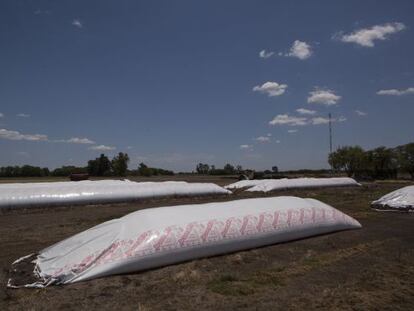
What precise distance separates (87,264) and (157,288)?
1.40 meters

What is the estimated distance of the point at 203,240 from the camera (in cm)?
779

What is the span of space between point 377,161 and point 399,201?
152 ft

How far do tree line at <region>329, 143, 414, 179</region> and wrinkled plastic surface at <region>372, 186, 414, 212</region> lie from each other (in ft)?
137

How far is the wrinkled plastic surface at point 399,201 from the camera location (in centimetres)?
1576

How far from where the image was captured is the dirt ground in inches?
214

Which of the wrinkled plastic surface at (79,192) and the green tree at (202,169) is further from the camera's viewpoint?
the green tree at (202,169)

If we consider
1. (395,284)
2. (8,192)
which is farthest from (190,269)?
(8,192)

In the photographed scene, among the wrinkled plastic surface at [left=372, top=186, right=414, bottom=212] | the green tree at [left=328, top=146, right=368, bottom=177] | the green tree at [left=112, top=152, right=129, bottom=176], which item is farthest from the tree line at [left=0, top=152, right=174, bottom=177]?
the wrinkled plastic surface at [left=372, top=186, right=414, bottom=212]

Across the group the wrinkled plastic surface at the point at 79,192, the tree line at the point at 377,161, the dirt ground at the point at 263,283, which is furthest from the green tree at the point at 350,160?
the dirt ground at the point at 263,283

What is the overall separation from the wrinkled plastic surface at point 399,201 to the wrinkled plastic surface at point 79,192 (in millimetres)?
11936

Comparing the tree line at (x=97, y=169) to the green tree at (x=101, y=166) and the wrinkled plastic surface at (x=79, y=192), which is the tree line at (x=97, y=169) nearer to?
the green tree at (x=101, y=166)

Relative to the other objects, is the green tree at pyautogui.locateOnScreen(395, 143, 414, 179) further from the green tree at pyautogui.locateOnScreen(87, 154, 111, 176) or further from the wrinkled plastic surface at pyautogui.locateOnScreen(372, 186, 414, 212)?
the green tree at pyautogui.locateOnScreen(87, 154, 111, 176)

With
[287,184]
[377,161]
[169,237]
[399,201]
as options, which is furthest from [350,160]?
[169,237]

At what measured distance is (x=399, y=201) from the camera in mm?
16156
